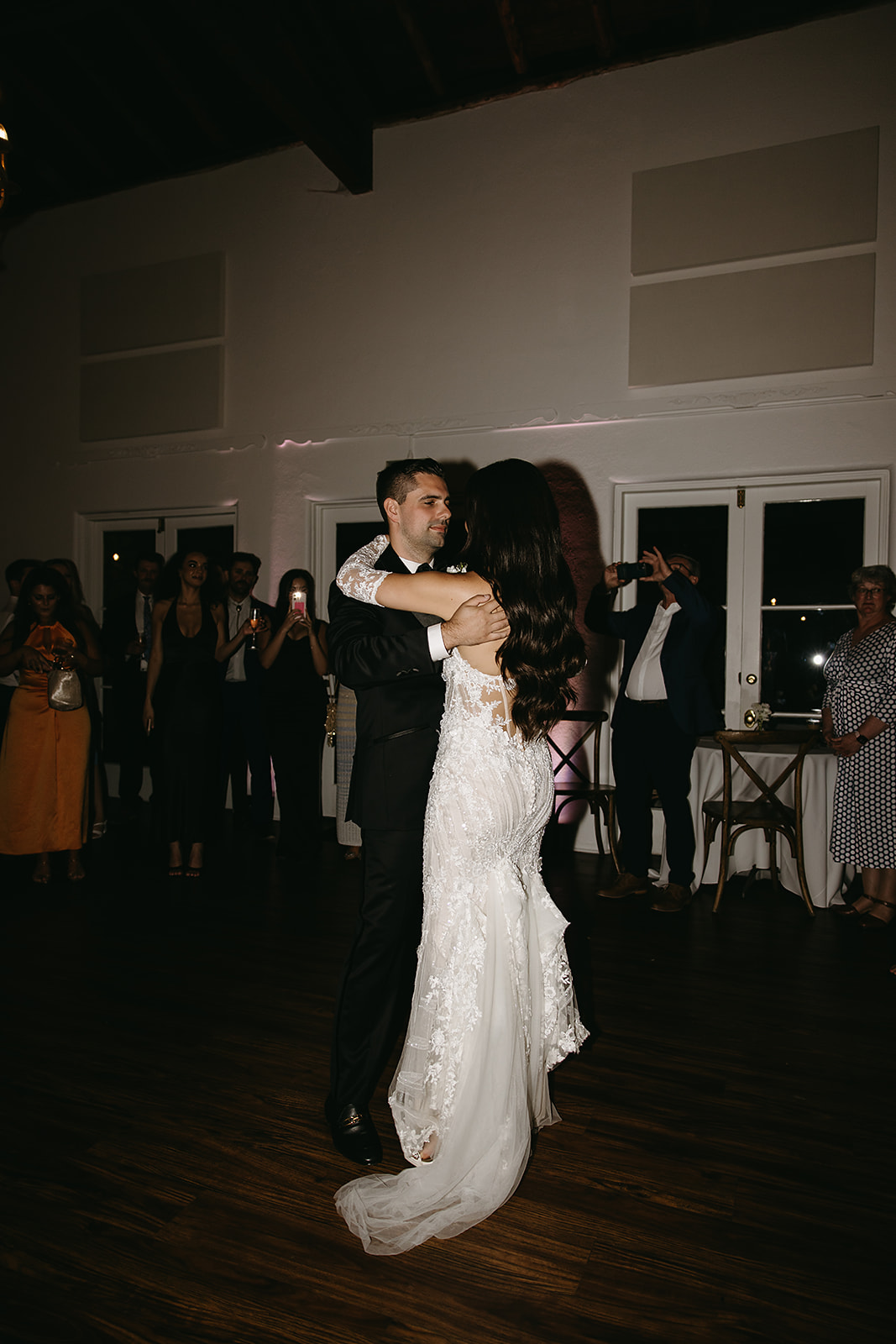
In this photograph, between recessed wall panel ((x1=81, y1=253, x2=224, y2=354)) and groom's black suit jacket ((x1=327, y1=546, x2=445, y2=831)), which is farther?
recessed wall panel ((x1=81, y1=253, x2=224, y2=354))

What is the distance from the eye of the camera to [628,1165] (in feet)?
6.45

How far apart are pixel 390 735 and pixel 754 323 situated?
4112 millimetres

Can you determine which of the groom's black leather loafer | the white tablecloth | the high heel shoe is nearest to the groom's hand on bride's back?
the groom's black leather loafer

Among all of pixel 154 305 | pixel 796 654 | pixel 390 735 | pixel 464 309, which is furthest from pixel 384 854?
pixel 154 305

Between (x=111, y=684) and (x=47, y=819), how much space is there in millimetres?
2336

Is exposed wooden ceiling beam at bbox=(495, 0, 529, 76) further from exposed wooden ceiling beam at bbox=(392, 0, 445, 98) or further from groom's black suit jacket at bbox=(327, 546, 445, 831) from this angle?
groom's black suit jacket at bbox=(327, 546, 445, 831)

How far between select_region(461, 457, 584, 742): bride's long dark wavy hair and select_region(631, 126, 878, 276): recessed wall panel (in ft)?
13.3

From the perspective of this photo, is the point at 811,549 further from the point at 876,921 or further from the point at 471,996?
the point at 471,996

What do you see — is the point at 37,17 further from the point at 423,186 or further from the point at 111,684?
the point at 111,684

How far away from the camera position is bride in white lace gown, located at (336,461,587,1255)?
1701 mm

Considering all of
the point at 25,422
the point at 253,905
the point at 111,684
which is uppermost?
the point at 25,422

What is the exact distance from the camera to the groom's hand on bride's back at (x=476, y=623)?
1.63 m

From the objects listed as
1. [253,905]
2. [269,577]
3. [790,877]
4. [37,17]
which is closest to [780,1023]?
[790,877]

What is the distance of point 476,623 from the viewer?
64.2 inches
